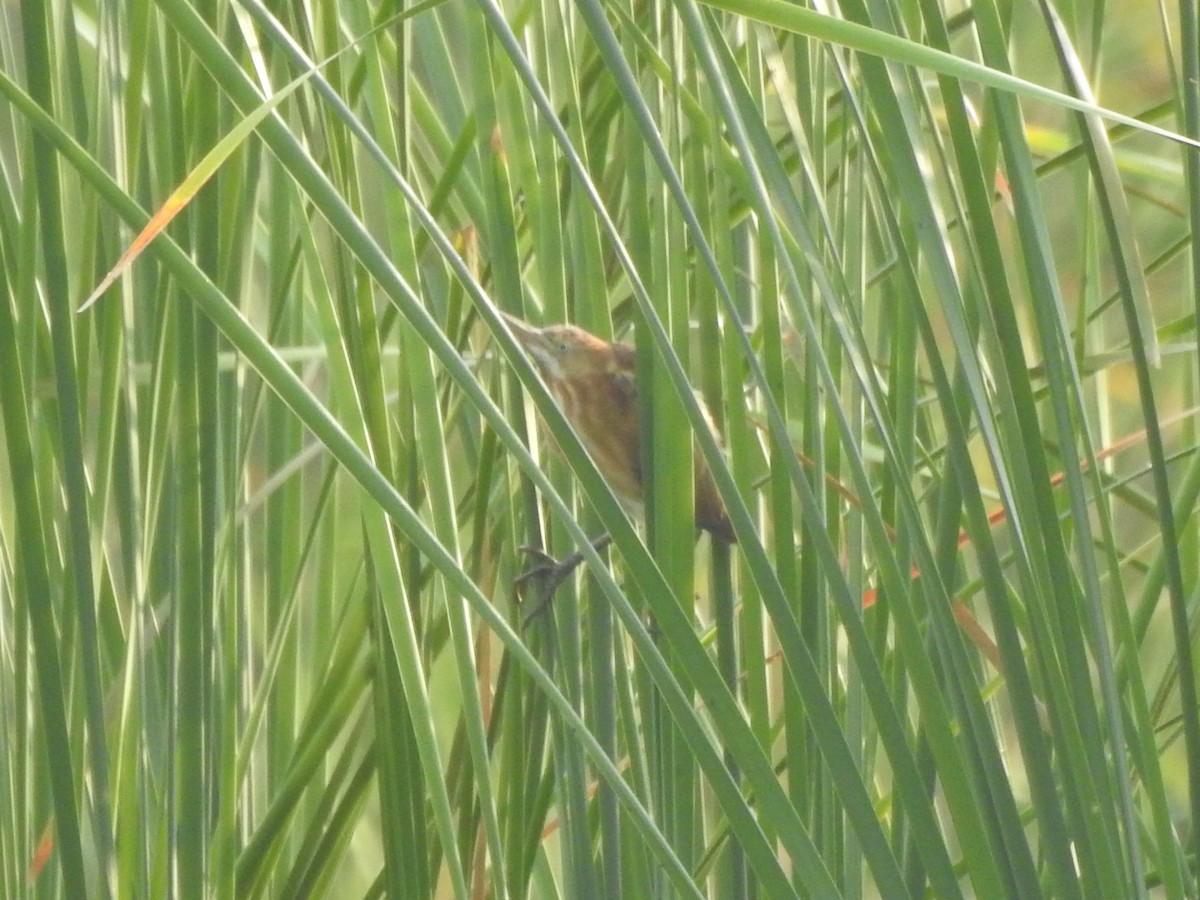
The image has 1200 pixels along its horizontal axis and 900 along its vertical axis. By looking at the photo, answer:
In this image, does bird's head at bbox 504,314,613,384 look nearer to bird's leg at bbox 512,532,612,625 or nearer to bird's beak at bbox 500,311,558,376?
bird's beak at bbox 500,311,558,376

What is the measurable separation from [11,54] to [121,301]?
0.67 ft

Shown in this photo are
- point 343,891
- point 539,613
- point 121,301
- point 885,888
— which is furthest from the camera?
point 343,891

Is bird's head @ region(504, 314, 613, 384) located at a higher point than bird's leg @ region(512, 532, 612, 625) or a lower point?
higher

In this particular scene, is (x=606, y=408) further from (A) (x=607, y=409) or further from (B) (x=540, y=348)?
(B) (x=540, y=348)

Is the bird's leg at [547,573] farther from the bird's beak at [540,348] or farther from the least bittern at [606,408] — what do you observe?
the least bittern at [606,408]

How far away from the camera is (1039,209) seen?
2.23 feet

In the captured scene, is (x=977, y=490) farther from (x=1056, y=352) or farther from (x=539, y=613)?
(x=539, y=613)

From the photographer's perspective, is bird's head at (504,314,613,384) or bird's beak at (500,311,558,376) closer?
bird's head at (504,314,613,384)

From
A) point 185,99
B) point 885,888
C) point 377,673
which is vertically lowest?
point 885,888

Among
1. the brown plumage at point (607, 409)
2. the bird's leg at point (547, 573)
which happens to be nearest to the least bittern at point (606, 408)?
the brown plumage at point (607, 409)

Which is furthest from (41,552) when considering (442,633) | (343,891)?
(343,891)

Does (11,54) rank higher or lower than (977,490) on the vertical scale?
higher

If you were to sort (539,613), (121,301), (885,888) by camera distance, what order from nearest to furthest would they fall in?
(885,888) → (121,301) → (539,613)

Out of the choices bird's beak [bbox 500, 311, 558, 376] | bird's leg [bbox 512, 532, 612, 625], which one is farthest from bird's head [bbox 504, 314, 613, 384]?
bird's leg [bbox 512, 532, 612, 625]
